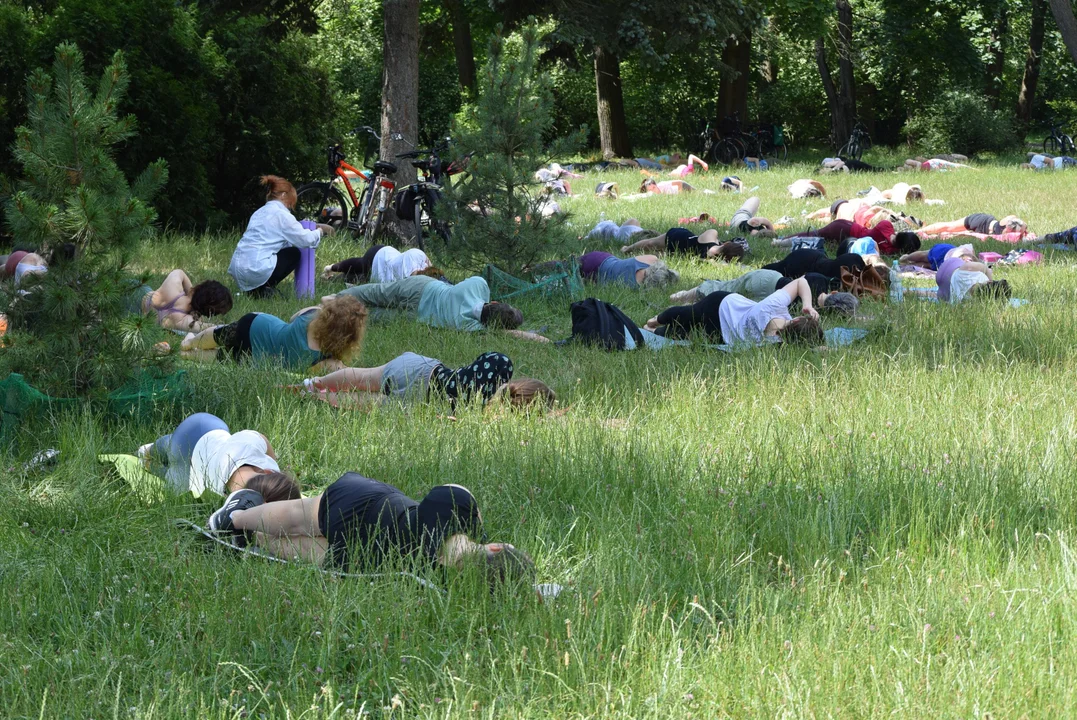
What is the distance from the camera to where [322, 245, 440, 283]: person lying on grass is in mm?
10297

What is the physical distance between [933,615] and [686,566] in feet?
2.71

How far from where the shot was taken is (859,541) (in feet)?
12.6

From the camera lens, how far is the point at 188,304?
877 cm

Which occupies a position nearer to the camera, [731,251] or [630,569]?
[630,569]

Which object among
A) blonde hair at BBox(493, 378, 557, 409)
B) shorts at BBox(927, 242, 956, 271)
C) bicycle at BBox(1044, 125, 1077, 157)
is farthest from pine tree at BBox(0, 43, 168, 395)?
bicycle at BBox(1044, 125, 1077, 157)

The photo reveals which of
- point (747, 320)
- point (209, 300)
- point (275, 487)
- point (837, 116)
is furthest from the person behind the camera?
point (837, 116)

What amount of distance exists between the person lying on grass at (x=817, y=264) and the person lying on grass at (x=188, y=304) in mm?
4966

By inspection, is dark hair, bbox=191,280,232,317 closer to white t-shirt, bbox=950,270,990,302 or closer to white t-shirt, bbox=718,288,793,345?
white t-shirt, bbox=718,288,793,345

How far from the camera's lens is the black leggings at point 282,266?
10.0 meters

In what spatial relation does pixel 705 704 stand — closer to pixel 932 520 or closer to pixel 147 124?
pixel 932 520

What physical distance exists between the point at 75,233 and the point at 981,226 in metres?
12.0

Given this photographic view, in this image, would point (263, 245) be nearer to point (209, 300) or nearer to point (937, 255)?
point (209, 300)

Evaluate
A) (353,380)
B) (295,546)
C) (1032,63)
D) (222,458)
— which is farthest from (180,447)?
(1032,63)

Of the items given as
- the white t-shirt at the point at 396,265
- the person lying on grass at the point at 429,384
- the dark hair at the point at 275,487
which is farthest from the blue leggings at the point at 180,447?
the white t-shirt at the point at 396,265
